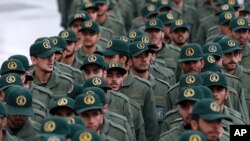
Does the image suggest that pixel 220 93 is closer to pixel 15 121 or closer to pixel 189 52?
pixel 189 52

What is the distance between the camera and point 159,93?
1639 cm

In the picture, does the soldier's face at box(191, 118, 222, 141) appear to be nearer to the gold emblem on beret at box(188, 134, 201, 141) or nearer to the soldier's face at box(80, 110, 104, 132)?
the gold emblem on beret at box(188, 134, 201, 141)

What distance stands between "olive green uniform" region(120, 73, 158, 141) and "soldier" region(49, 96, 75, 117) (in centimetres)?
224

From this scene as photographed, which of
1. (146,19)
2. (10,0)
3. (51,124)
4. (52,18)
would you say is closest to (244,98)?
(51,124)

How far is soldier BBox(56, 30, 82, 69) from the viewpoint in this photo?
1744cm

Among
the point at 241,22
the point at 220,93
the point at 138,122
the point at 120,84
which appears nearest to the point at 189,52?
the point at 120,84

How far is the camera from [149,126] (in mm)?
15664

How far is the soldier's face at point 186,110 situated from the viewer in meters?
12.9

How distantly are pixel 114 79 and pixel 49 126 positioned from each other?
11.6ft

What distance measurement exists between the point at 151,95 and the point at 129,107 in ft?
3.10

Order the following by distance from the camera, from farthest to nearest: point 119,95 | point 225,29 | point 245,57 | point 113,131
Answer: point 225,29 < point 245,57 < point 119,95 < point 113,131

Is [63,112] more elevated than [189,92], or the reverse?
[189,92]

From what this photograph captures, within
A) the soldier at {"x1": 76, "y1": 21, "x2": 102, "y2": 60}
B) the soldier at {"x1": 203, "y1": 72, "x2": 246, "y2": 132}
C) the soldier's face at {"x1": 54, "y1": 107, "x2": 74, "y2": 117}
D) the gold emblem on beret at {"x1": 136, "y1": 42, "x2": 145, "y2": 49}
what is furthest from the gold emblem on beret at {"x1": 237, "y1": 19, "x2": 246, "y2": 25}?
the soldier's face at {"x1": 54, "y1": 107, "x2": 74, "y2": 117}

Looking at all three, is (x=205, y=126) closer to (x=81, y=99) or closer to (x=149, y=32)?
(x=81, y=99)
